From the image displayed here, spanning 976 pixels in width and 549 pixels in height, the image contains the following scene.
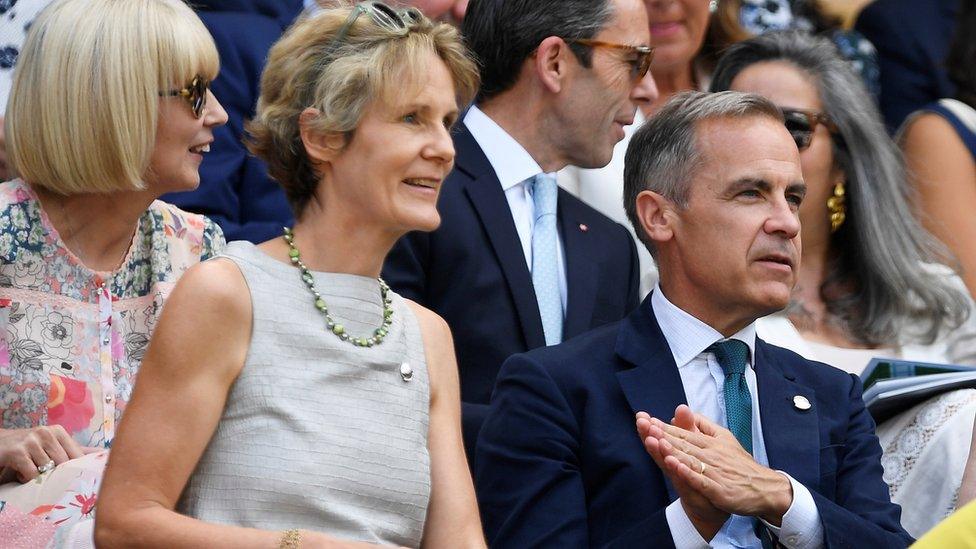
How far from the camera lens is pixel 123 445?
296 centimetres

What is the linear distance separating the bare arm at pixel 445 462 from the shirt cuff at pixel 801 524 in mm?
683

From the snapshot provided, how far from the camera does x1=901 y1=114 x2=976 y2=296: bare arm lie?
5734mm

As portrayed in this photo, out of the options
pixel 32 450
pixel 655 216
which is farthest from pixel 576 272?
pixel 32 450

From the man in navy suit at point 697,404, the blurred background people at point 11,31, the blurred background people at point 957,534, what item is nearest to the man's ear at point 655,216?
the man in navy suit at point 697,404

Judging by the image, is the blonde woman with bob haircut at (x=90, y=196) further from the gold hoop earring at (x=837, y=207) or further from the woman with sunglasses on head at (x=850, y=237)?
the gold hoop earring at (x=837, y=207)

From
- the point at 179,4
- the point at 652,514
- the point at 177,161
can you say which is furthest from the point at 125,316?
the point at 652,514

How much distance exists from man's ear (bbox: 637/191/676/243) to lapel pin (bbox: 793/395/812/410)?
0.50 metres

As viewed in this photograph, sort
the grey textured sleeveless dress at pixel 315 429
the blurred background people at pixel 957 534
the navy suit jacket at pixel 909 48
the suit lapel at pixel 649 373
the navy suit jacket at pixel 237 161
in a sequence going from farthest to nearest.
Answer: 1. the navy suit jacket at pixel 909 48
2. the navy suit jacket at pixel 237 161
3. the suit lapel at pixel 649 373
4. the grey textured sleeveless dress at pixel 315 429
5. the blurred background people at pixel 957 534

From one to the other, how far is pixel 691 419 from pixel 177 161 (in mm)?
1478

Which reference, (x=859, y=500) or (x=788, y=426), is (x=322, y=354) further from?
(x=859, y=500)

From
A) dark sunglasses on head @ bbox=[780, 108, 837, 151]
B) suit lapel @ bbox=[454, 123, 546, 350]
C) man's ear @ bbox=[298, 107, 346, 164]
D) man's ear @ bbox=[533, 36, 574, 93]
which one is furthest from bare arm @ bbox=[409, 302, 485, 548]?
dark sunglasses on head @ bbox=[780, 108, 837, 151]

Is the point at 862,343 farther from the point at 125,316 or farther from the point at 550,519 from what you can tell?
the point at 125,316

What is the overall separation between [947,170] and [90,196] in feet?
10.5

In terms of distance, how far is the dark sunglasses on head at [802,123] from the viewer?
522 centimetres
